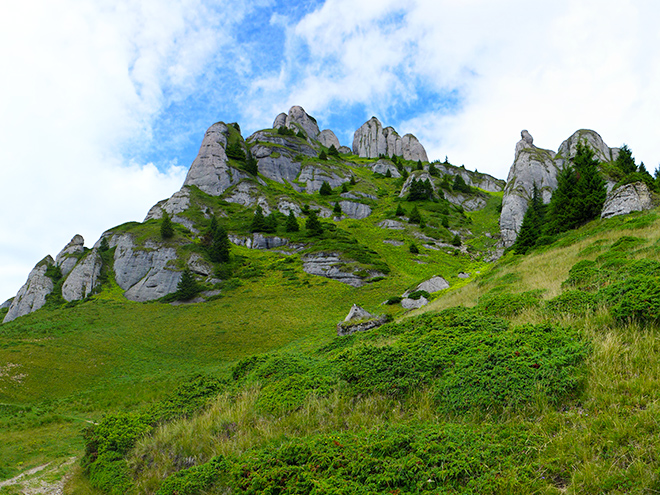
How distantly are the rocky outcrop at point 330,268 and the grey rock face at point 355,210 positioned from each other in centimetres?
3610

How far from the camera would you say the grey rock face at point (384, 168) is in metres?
132

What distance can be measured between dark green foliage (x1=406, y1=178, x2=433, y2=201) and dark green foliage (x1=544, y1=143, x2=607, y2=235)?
59.9 m

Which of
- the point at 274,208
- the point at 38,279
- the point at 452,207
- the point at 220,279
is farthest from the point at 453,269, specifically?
the point at 38,279

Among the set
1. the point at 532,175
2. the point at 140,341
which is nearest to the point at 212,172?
the point at 140,341

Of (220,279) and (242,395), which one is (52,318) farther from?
(242,395)

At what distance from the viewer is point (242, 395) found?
8172mm

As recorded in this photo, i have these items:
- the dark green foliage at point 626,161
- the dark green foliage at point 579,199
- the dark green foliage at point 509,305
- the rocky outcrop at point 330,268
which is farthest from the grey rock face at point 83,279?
the dark green foliage at point 626,161

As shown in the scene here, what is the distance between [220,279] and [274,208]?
125 feet

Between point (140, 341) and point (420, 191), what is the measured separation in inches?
3106

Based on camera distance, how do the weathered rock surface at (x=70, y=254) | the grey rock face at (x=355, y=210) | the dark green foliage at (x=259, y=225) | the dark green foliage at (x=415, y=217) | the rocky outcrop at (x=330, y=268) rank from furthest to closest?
the grey rock face at (x=355, y=210) → the dark green foliage at (x=415, y=217) → the dark green foliage at (x=259, y=225) → the weathered rock surface at (x=70, y=254) → the rocky outcrop at (x=330, y=268)

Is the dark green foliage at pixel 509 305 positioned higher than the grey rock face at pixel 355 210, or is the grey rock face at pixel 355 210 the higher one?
the grey rock face at pixel 355 210

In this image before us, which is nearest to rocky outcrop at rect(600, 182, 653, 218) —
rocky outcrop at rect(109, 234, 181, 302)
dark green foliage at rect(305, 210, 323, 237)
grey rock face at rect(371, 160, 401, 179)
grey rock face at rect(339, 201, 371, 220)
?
dark green foliage at rect(305, 210, 323, 237)

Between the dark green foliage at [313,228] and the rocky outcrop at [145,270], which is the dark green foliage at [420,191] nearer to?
the dark green foliage at [313,228]

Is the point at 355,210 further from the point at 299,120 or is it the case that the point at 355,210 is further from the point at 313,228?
the point at 299,120
